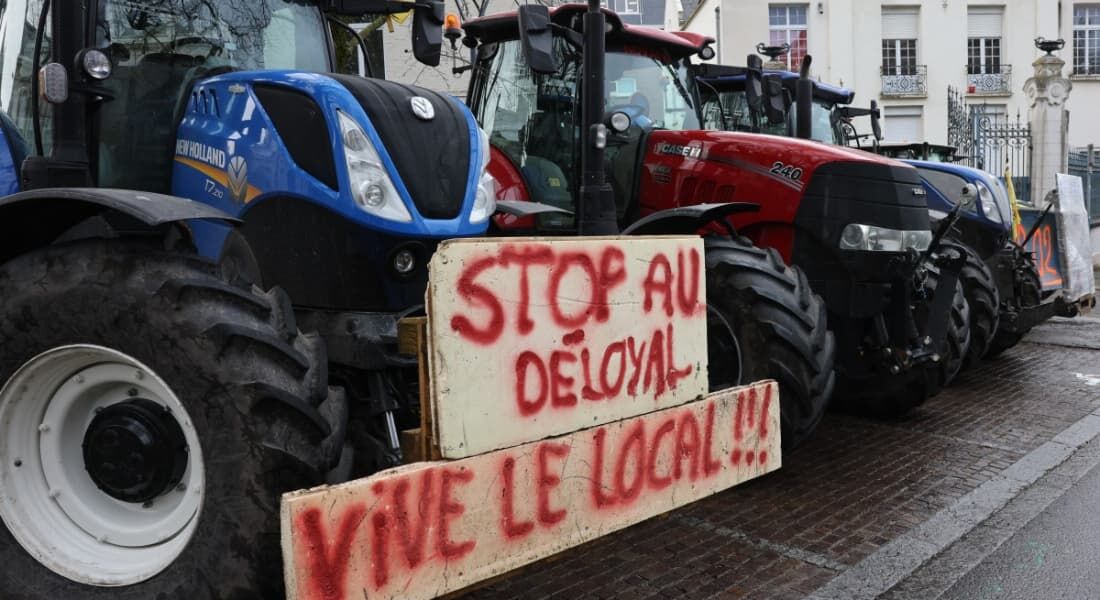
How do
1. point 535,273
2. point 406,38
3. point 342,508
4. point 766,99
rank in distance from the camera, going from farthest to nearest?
point 406,38
point 766,99
point 535,273
point 342,508

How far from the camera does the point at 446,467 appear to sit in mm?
2352

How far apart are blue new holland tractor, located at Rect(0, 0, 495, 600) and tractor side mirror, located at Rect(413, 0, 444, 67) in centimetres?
1

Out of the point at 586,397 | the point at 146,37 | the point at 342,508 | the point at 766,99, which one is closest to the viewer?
the point at 342,508

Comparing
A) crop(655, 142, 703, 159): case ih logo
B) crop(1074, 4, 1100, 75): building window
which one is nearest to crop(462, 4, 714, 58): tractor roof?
crop(655, 142, 703, 159): case ih logo

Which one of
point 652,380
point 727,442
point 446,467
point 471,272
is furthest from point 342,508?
point 727,442

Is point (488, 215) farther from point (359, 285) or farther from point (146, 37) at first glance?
point (146, 37)

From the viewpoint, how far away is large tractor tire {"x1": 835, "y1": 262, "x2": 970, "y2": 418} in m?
5.63

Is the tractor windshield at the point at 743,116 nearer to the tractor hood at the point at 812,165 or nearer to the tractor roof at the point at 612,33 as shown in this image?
the tractor roof at the point at 612,33

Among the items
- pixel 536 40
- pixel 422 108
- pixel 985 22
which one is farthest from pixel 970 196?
pixel 985 22

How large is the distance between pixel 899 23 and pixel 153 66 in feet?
125

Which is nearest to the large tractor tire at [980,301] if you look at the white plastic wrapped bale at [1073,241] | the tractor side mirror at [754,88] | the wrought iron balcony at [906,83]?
the white plastic wrapped bale at [1073,241]

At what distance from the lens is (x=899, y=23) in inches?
1442

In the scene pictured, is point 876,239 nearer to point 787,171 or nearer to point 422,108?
point 787,171

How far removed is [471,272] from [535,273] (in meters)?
0.23
